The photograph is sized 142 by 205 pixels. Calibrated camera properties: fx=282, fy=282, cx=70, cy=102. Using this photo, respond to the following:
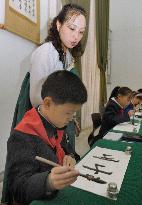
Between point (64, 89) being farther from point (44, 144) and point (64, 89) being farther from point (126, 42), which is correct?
point (126, 42)

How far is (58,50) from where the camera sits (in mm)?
1613

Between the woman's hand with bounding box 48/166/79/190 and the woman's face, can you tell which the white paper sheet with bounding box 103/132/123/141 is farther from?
the woman's hand with bounding box 48/166/79/190

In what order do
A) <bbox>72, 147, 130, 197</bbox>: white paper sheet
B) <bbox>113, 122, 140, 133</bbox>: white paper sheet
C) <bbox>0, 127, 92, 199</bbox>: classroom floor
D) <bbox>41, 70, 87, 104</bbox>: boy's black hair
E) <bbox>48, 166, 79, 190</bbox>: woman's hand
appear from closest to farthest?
<bbox>48, 166, 79, 190</bbox>: woman's hand
<bbox>72, 147, 130, 197</bbox>: white paper sheet
<bbox>41, 70, 87, 104</bbox>: boy's black hair
<bbox>113, 122, 140, 133</bbox>: white paper sheet
<bbox>0, 127, 92, 199</bbox>: classroom floor

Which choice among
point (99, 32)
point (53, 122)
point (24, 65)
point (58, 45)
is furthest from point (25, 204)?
point (99, 32)

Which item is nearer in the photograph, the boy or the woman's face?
the boy

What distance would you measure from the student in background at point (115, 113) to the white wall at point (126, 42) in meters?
3.57

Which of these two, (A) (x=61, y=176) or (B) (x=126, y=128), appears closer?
(A) (x=61, y=176)

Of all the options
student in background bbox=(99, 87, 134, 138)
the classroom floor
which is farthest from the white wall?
student in background bbox=(99, 87, 134, 138)

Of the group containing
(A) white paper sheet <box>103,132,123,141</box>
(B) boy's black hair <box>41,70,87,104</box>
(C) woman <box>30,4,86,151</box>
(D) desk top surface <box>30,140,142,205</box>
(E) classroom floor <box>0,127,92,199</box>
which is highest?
(C) woman <box>30,4,86,151</box>

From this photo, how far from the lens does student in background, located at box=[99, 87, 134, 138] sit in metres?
2.75

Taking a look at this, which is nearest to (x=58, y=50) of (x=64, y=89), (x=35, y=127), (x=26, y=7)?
(x=64, y=89)

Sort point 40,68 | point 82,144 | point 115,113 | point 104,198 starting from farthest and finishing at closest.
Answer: point 82,144 → point 115,113 → point 40,68 → point 104,198

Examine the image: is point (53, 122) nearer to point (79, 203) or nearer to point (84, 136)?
point (79, 203)

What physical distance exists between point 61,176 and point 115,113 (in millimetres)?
2190
